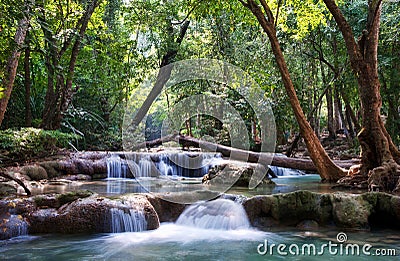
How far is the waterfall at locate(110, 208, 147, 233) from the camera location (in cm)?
600

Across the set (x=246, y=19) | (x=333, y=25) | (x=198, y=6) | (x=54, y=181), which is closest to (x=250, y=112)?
(x=333, y=25)

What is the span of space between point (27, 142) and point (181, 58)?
961 centimetres

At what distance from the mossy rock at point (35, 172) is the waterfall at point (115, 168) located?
2489 mm

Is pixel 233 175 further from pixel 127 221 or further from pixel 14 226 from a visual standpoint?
pixel 14 226

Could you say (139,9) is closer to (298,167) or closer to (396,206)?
(298,167)

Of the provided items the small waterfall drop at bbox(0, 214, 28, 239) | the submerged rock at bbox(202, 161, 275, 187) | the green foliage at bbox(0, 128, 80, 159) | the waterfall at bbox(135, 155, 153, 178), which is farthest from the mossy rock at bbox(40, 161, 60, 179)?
the small waterfall drop at bbox(0, 214, 28, 239)

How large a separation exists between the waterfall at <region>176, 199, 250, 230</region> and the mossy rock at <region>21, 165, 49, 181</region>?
15.8 feet

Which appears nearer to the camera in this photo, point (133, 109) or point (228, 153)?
point (228, 153)

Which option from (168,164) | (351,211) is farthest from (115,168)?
(351,211)

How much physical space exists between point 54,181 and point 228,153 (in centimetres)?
654

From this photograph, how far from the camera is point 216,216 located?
268 inches

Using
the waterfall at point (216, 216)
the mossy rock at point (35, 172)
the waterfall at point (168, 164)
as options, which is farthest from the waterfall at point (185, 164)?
the waterfall at point (216, 216)

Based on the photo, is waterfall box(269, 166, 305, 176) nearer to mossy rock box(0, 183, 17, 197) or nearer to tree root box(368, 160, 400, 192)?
tree root box(368, 160, 400, 192)

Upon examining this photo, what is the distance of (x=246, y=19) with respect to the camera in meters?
10.9
